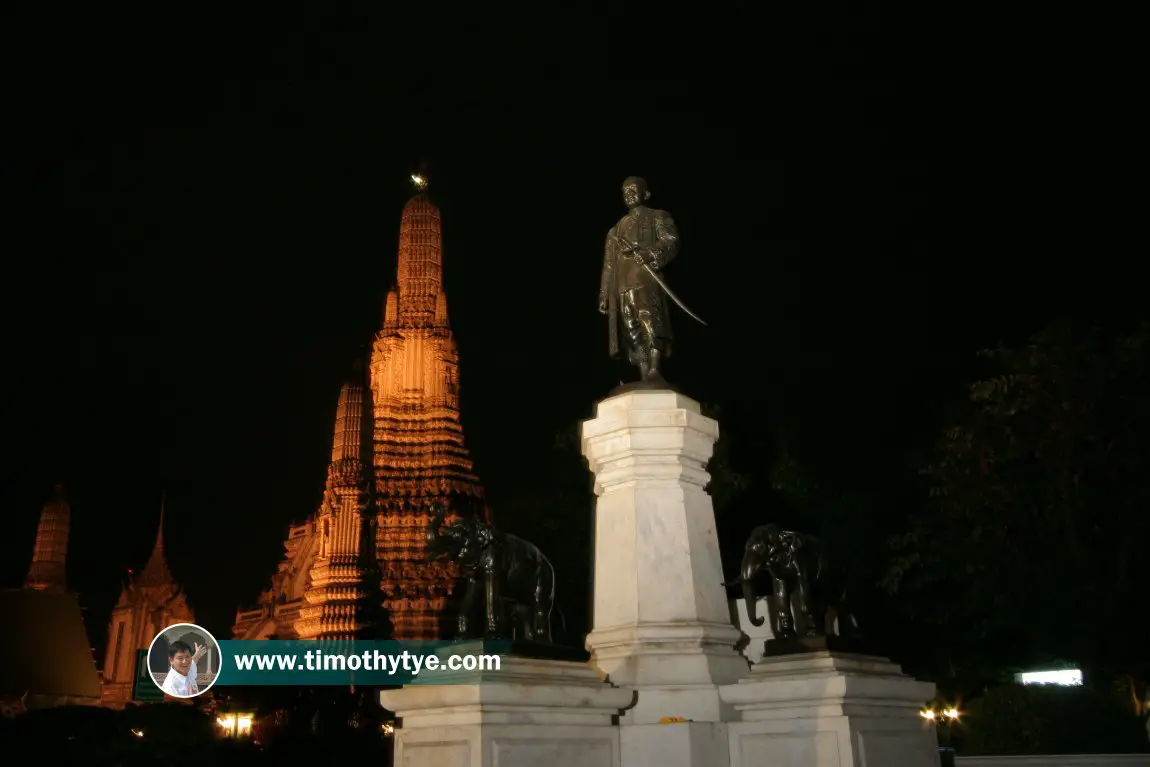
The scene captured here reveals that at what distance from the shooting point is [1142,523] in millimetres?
19047

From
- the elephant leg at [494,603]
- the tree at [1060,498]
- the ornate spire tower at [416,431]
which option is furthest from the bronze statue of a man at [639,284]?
the ornate spire tower at [416,431]

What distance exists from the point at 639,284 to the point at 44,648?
67.7 metres

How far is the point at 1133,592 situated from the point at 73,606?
6718 centimetres

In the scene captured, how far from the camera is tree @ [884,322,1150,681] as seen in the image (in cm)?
1933

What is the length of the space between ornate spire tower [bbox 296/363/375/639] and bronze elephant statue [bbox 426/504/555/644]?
52.2 meters

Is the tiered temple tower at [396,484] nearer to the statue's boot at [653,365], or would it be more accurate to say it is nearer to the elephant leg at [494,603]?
the statue's boot at [653,365]

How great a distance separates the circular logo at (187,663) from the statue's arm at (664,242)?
3014cm

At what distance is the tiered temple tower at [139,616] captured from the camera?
7650 cm

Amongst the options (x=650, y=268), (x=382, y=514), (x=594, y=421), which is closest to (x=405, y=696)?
(x=594, y=421)

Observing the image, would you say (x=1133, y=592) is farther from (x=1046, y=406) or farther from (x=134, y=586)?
(x=134, y=586)

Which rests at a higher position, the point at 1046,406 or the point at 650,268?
the point at 1046,406

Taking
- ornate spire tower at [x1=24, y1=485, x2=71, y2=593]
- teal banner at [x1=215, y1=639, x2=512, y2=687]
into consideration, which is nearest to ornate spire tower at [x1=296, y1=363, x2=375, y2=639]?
teal banner at [x1=215, y1=639, x2=512, y2=687]

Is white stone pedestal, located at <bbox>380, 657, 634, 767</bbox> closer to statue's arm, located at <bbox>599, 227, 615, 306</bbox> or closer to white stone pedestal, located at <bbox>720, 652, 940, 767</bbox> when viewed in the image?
white stone pedestal, located at <bbox>720, 652, 940, 767</bbox>

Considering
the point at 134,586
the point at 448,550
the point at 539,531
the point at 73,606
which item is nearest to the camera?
the point at 448,550
